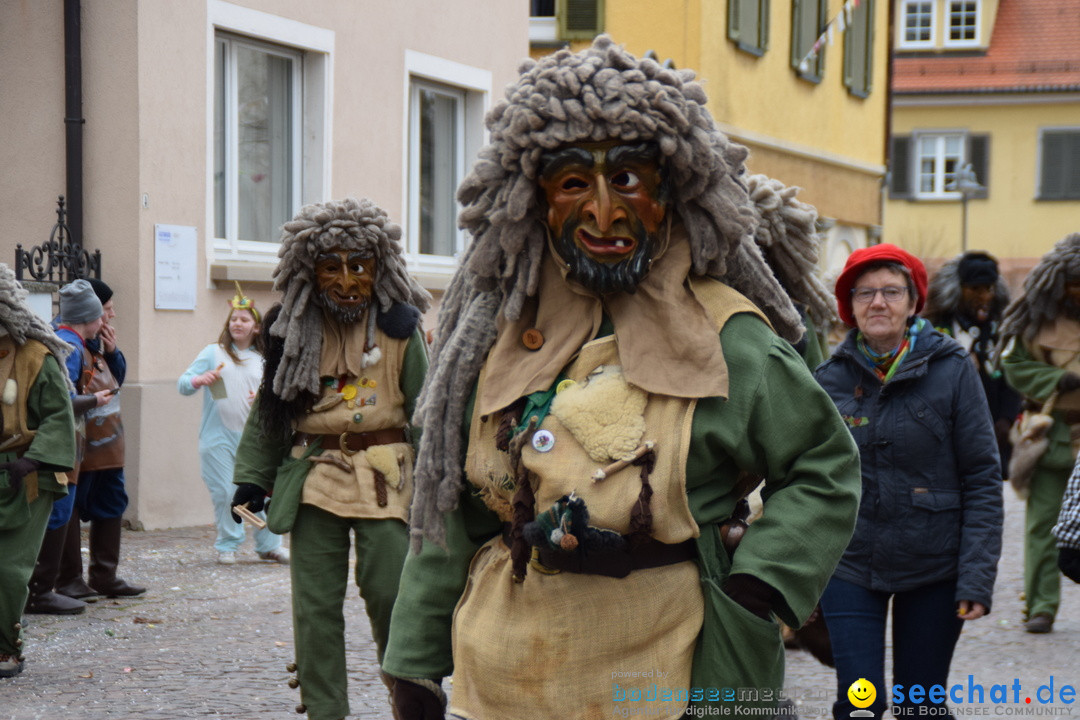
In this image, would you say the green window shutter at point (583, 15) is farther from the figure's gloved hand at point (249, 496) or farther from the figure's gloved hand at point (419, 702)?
the figure's gloved hand at point (419, 702)

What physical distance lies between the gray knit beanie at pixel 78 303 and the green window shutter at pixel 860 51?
1738 cm

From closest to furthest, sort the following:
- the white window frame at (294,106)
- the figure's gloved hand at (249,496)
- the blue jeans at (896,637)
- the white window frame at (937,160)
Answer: the blue jeans at (896,637), the figure's gloved hand at (249,496), the white window frame at (294,106), the white window frame at (937,160)

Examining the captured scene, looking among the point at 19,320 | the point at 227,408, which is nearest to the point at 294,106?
the point at 227,408

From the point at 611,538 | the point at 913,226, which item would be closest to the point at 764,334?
the point at 611,538

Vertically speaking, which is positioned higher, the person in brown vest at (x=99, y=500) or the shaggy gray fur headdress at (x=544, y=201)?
the shaggy gray fur headdress at (x=544, y=201)

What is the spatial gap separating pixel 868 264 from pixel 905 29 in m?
34.5

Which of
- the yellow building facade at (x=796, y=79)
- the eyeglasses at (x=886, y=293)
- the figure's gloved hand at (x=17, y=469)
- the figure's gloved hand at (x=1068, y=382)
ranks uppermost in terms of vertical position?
the yellow building facade at (x=796, y=79)

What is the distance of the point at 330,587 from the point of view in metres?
5.66

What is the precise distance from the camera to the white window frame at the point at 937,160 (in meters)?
36.7

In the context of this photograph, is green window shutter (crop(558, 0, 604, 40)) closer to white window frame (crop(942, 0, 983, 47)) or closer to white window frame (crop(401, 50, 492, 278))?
white window frame (crop(401, 50, 492, 278))

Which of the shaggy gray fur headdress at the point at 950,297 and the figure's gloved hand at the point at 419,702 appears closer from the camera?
the figure's gloved hand at the point at 419,702

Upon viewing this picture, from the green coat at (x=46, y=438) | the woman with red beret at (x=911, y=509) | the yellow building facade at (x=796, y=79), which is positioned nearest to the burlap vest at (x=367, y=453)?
the green coat at (x=46, y=438)

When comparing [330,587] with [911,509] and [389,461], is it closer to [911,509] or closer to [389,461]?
[389,461]

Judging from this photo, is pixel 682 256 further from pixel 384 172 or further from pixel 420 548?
pixel 384 172
